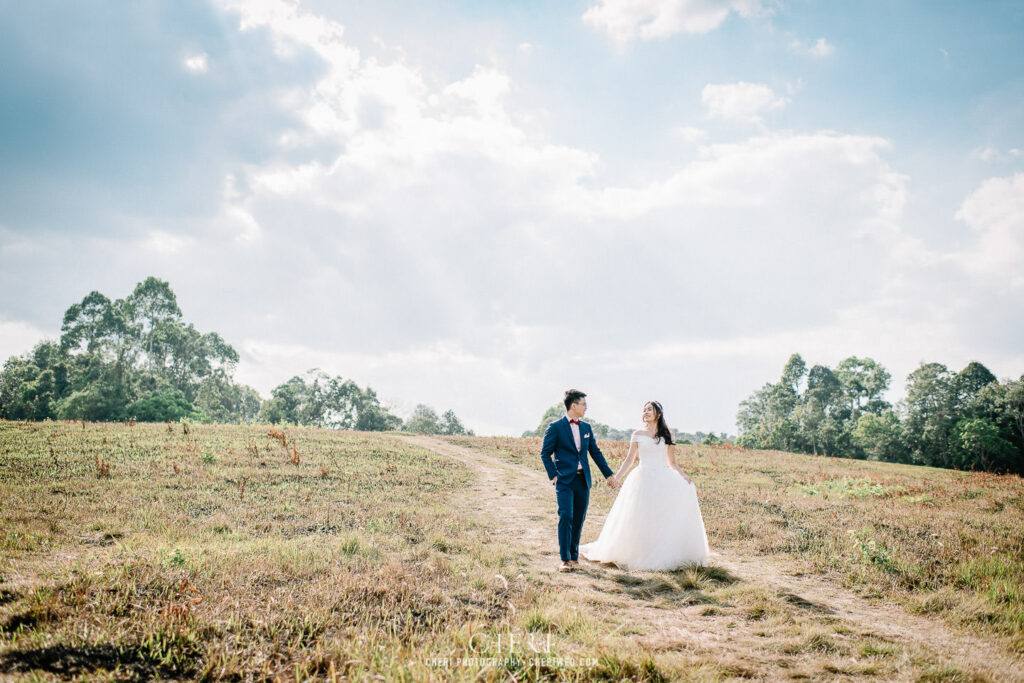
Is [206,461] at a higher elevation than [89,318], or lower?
lower

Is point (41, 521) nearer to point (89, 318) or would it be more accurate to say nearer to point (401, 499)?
point (401, 499)

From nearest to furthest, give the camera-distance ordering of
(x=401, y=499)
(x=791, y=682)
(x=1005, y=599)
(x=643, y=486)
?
(x=791, y=682)
(x=1005, y=599)
(x=643, y=486)
(x=401, y=499)

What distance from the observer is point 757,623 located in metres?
5.78

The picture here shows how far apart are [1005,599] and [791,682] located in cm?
502

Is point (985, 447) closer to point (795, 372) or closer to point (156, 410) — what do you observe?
point (795, 372)

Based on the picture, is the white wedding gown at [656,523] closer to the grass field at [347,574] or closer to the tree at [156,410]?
the grass field at [347,574]

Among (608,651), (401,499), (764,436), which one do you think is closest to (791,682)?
(608,651)

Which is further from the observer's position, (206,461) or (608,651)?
(206,461)

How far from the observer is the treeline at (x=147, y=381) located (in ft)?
192

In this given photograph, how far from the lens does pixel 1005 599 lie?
6.72 m

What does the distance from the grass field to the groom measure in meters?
0.91

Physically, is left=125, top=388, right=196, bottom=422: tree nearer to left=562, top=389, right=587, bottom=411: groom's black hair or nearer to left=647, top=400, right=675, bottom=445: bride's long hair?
left=562, top=389, right=587, bottom=411: groom's black hair

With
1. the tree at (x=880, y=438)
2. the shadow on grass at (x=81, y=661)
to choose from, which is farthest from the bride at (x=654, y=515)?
the tree at (x=880, y=438)

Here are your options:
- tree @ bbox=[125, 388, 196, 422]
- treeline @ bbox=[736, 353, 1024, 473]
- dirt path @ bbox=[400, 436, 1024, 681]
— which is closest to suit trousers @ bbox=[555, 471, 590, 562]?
dirt path @ bbox=[400, 436, 1024, 681]
